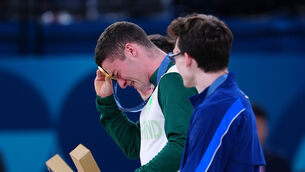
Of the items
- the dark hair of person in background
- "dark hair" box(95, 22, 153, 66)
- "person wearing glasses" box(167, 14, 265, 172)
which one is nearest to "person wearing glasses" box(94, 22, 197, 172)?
"dark hair" box(95, 22, 153, 66)

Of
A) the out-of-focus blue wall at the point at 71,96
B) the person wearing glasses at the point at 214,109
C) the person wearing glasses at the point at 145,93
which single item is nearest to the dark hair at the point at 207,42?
the person wearing glasses at the point at 214,109

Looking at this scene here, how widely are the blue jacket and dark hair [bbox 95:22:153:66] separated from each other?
0.62 meters

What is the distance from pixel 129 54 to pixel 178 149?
0.53m

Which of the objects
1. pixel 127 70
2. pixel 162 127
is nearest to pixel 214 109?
pixel 162 127

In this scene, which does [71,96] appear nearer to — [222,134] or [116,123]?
[116,123]

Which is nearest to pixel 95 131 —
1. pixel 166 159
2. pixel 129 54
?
pixel 129 54

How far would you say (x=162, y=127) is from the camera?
6.35 ft

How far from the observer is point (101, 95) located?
2.36m

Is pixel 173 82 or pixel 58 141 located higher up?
pixel 173 82

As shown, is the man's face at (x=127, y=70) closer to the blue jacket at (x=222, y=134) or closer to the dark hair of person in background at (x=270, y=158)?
the blue jacket at (x=222, y=134)

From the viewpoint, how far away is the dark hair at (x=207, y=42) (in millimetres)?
1564

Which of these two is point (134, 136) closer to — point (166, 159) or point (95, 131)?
point (166, 159)

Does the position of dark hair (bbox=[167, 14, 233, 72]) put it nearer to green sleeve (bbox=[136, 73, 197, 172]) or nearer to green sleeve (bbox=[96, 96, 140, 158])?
green sleeve (bbox=[136, 73, 197, 172])

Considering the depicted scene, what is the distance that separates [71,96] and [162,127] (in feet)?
8.53
